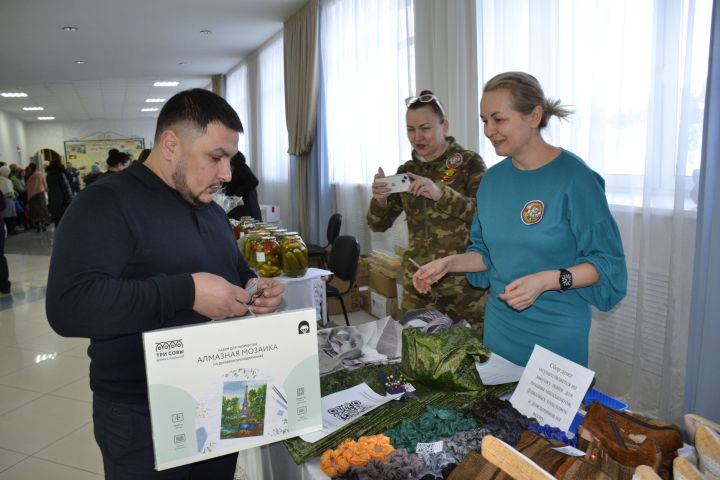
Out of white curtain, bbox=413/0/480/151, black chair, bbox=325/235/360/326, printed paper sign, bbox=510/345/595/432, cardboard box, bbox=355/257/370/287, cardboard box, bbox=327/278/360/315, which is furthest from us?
cardboard box, bbox=355/257/370/287

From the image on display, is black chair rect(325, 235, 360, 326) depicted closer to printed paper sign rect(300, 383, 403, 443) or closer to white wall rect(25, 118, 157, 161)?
printed paper sign rect(300, 383, 403, 443)

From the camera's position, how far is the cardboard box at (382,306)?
4.33 metres

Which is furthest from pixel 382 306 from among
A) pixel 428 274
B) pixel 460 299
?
pixel 428 274

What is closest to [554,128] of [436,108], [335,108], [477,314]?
[436,108]

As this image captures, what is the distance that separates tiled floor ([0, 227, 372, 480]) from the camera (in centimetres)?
245

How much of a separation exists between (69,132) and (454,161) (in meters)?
18.9

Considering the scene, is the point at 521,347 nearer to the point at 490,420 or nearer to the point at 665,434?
the point at 490,420

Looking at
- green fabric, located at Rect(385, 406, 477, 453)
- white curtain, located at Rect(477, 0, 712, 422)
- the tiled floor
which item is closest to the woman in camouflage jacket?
white curtain, located at Rect(477, 0, 712, 422)

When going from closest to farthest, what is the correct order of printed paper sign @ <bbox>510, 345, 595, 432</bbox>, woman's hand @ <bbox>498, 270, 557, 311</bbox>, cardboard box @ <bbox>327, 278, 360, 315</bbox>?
1. printed paper sign @ <bbox>510, 345, 595, 432</bbox>
2. woman's hand @ <bbox>498, 270, 557, 311</bbox>
3. cardboard box @ <bbox>327, 278, 360, 315</bbox>

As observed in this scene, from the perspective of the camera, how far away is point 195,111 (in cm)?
109

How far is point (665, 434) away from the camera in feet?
2.64

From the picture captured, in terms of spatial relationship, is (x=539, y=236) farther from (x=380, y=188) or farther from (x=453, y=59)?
(x=453, y=59)

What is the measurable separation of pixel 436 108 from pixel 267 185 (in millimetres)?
7291

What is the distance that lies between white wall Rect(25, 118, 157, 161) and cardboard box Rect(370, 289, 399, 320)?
1538 centimetres
